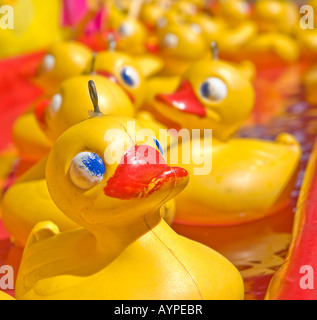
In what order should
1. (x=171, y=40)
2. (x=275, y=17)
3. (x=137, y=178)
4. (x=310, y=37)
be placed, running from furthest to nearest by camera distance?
(x=275, y=17), (x=310, y=37), (x=171, y=40), (x=137, y=178)

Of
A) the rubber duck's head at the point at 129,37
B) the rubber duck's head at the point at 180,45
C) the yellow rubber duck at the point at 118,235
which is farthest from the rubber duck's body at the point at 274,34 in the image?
the yellow rubber duck at the point at 118,235

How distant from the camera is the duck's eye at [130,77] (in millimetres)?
1646

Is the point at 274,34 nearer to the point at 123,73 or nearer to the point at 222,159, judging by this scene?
the point at 123,73

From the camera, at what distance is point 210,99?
58.8 inches

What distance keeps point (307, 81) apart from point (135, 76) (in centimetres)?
128

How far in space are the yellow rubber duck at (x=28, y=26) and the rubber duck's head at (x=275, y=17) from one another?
116cm

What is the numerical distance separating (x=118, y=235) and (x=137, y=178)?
0.12 metres

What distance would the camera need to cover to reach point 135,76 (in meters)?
1.67

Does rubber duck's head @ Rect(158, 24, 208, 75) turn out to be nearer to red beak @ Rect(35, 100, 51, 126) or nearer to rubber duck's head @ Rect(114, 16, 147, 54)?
rubber duck's head @ Rect(114, 16, 147, 54)

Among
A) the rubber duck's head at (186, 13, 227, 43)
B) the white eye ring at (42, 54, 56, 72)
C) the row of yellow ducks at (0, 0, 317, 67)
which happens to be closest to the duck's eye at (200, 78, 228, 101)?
the white eye ring at (42, 54, 56, 72)

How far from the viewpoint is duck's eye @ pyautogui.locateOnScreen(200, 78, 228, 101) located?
1.48 meters

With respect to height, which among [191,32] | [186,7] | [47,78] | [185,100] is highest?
[186,7]

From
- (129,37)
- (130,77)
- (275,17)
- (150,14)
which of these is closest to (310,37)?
(275,17)

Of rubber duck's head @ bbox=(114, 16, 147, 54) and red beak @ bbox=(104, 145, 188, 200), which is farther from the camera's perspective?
rubber duck's head @ bbox=(114, 16, 147, 54)
